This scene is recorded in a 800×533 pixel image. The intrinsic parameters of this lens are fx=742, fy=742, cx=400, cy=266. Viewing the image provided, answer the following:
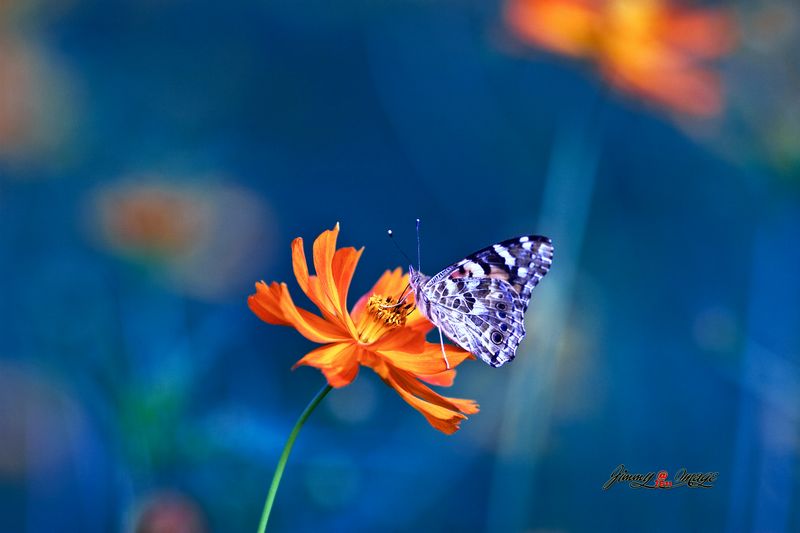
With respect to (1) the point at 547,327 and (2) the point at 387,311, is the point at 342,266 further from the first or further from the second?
(1) the point at 547,327

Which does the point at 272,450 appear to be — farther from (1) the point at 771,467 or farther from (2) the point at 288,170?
(1) the point at 771,467

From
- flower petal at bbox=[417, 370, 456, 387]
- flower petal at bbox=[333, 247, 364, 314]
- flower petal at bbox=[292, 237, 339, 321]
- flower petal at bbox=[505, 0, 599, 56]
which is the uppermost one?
flower petal at bbox=[505, 0, 599, 56]

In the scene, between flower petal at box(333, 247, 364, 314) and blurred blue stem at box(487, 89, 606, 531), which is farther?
blurred blue stem at box(487, 89, 606, 531)

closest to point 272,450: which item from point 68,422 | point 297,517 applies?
point 297,517

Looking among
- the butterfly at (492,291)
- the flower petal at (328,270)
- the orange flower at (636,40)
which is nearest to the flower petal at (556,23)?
the orange flower at (636,40)
